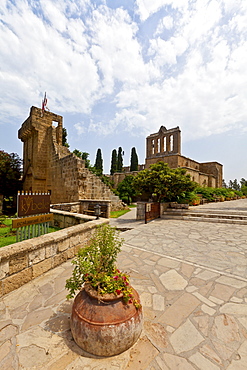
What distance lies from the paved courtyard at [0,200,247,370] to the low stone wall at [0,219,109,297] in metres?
0.15

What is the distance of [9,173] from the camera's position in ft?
51.3

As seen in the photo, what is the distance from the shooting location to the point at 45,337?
1.88 m

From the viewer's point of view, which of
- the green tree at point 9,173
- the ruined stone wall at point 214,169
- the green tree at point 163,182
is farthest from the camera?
the ruined stone wall at point 214,169

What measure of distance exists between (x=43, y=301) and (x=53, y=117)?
49.6 ft

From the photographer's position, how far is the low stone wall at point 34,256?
2.66m

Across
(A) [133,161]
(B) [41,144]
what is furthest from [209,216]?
(A) [133,161]

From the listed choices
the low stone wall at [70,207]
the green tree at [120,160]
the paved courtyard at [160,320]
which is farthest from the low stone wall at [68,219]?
the green tree at [120,160]

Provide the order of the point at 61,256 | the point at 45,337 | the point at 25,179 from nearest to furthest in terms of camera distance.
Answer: the point at 45,337 → the point at 61,256 → the point at 25,179

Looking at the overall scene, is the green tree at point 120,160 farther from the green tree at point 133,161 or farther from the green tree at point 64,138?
the green tree at point 64,138

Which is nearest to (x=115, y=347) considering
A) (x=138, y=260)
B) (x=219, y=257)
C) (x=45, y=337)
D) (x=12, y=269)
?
(x=45, y=337)

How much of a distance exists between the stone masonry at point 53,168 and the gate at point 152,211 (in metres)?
4.45

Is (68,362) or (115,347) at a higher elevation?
(115,347)

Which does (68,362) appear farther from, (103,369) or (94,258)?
(94,258)

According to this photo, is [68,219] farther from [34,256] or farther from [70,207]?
[70,207]
